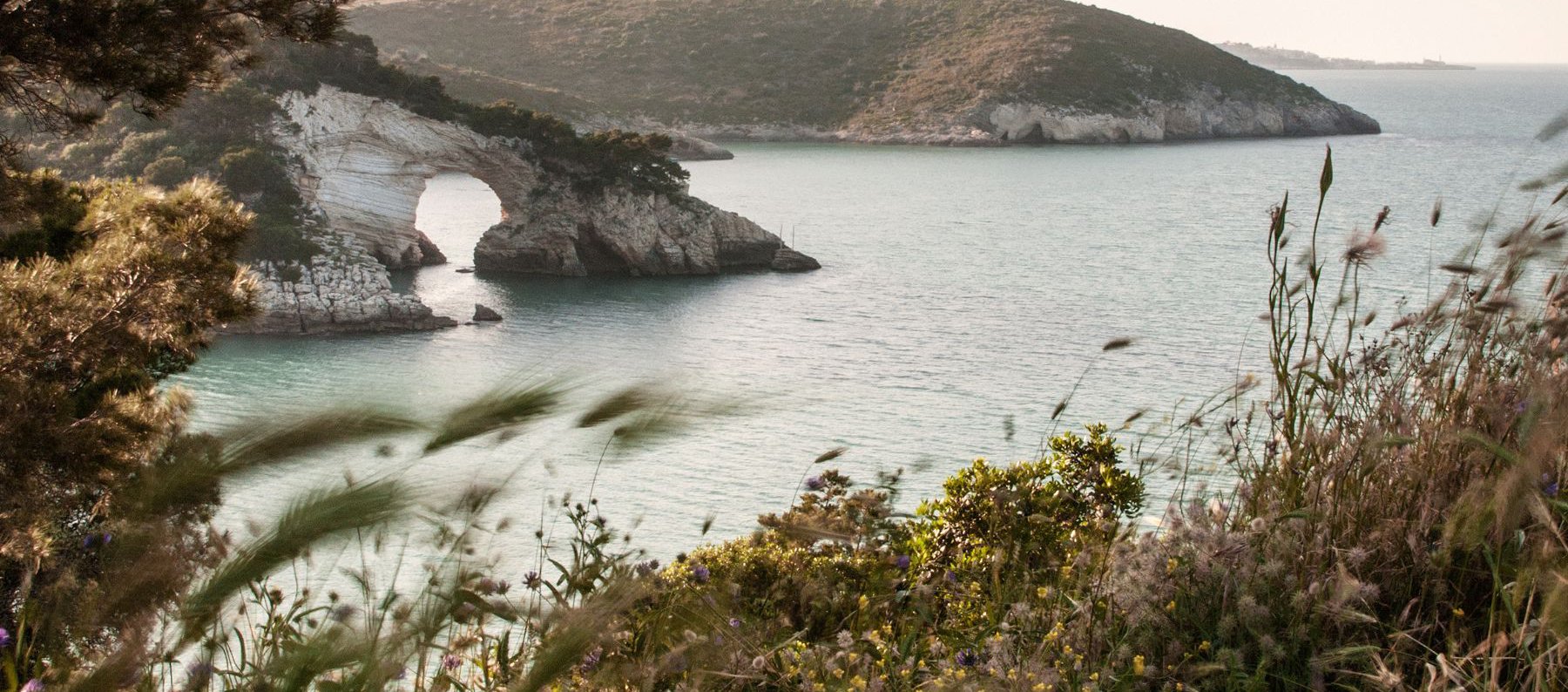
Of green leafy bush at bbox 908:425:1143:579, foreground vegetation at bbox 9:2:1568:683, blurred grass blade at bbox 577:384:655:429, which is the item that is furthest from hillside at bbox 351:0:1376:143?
blurred grass blade at bbox 577:384:655:429

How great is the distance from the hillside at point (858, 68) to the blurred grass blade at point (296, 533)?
3001 inches

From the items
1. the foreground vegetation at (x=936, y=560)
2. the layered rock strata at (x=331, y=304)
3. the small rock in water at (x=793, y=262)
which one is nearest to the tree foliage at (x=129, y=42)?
the foreground vegetation at (x=936, y=560)

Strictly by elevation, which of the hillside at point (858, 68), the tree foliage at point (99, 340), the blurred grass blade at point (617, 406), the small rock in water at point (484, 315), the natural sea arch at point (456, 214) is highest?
the hillside at point (858, 68)

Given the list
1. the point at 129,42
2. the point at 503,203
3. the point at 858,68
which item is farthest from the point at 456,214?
the point at 858,68

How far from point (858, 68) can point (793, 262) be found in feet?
207

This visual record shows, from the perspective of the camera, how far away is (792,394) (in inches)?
67.5

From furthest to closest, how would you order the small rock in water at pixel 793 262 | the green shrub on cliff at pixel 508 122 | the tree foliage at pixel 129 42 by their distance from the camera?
1. the small rock in water at pixel 793 262
2. the green shrub on cliff at pixel 508 122
3. the tree foliage at pixel 129 42

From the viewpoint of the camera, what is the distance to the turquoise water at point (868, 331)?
1149 cm

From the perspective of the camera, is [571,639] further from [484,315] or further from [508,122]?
[508,122]

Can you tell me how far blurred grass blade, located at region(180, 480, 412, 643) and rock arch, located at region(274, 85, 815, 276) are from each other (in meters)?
32.8

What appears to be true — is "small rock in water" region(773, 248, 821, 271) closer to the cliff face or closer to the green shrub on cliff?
the cliff face

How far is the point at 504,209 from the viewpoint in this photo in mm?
38375

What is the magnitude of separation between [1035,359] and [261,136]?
2036 centimetres

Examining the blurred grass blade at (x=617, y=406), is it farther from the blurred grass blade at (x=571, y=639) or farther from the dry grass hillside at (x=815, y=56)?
the dry grass hillside at (x=815, y=56)
